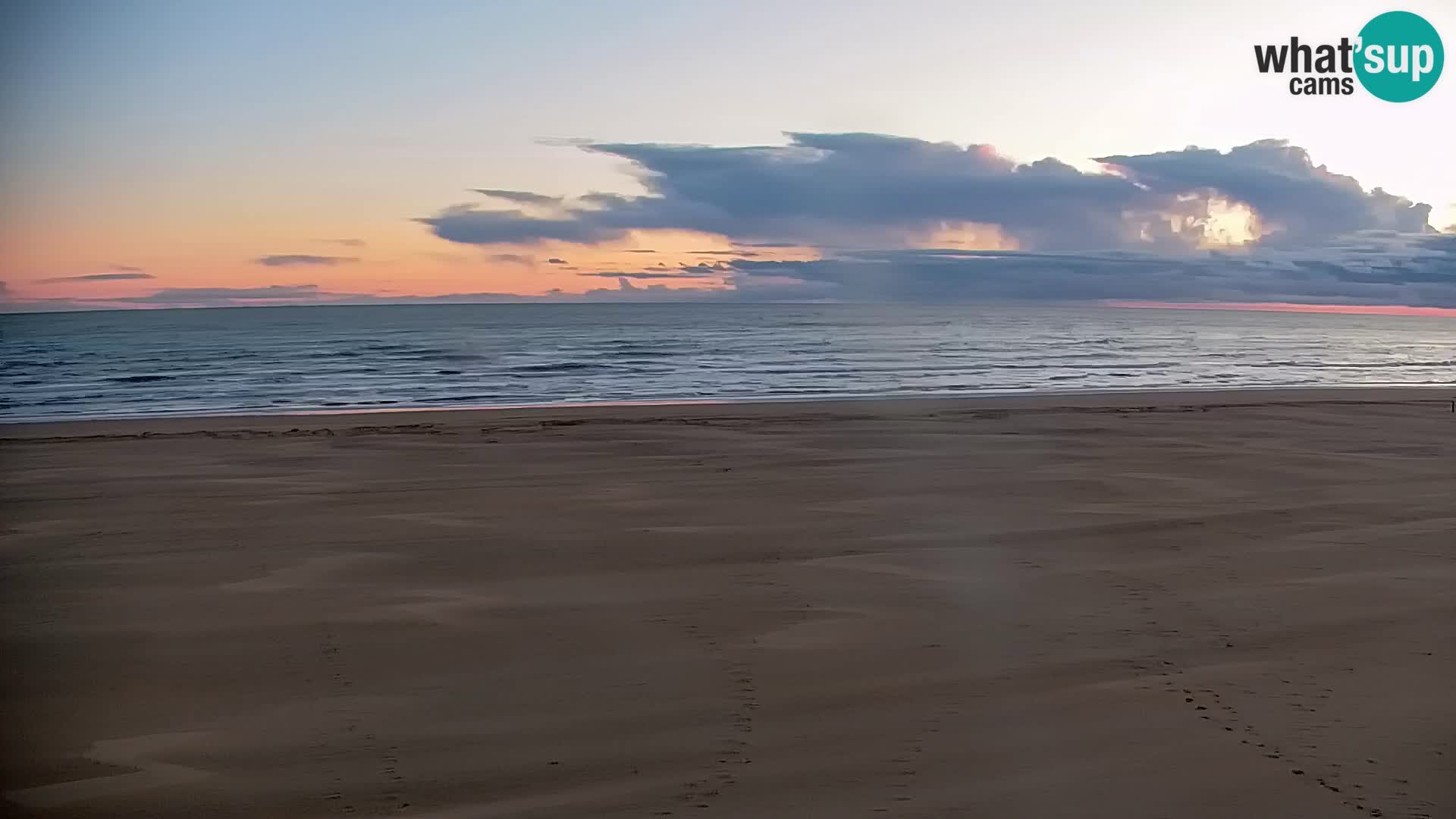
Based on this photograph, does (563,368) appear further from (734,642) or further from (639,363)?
(734,642)

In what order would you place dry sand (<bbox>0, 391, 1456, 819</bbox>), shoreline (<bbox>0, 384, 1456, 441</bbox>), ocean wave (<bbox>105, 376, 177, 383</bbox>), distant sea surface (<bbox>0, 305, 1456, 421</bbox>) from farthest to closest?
ocean wave (<bbox>105, 376, 177, 383</bbox>) → distant sea surface (<bbox>0, 305, 1456, 421</bbox>) → shoreline (<bbox>0, 384, 1456, 441</bbox>) → dry sand (<bbox>0, 391, 1456, 819</bbox>)

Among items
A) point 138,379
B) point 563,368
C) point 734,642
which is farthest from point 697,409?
point 138,379

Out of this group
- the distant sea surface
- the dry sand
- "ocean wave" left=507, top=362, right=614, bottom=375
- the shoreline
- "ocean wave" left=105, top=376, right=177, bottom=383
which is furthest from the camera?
"ocean wave" left=507, top=362, right=614, bottom=375

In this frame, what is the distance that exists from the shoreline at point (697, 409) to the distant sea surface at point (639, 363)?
2.46 meters

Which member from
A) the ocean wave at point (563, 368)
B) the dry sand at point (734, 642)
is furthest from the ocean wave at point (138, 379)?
the dry sand at point (734, 642)

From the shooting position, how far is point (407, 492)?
10.5 m

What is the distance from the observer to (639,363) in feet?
129

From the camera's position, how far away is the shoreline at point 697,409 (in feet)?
55.5

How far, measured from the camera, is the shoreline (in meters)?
16.9

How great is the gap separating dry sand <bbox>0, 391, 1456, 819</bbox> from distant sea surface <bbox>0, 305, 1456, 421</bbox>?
1428 centimetres

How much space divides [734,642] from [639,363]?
3387 cm

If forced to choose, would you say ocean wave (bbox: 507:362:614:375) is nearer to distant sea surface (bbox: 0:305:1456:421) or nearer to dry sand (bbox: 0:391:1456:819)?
distant sea surface (bbox: 0:305:1456:421)

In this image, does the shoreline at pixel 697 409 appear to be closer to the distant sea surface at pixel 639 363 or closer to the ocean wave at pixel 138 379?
the distant sea surface at pixel 639 363

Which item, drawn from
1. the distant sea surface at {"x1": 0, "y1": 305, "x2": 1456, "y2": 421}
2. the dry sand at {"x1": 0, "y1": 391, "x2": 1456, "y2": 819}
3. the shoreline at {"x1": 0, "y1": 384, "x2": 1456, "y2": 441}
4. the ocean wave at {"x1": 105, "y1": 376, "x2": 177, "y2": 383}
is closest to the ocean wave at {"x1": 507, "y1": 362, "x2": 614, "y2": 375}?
the distant sea surface at {"x1": 0, "y1": 305, "x2": 1456, "y2": 421}
